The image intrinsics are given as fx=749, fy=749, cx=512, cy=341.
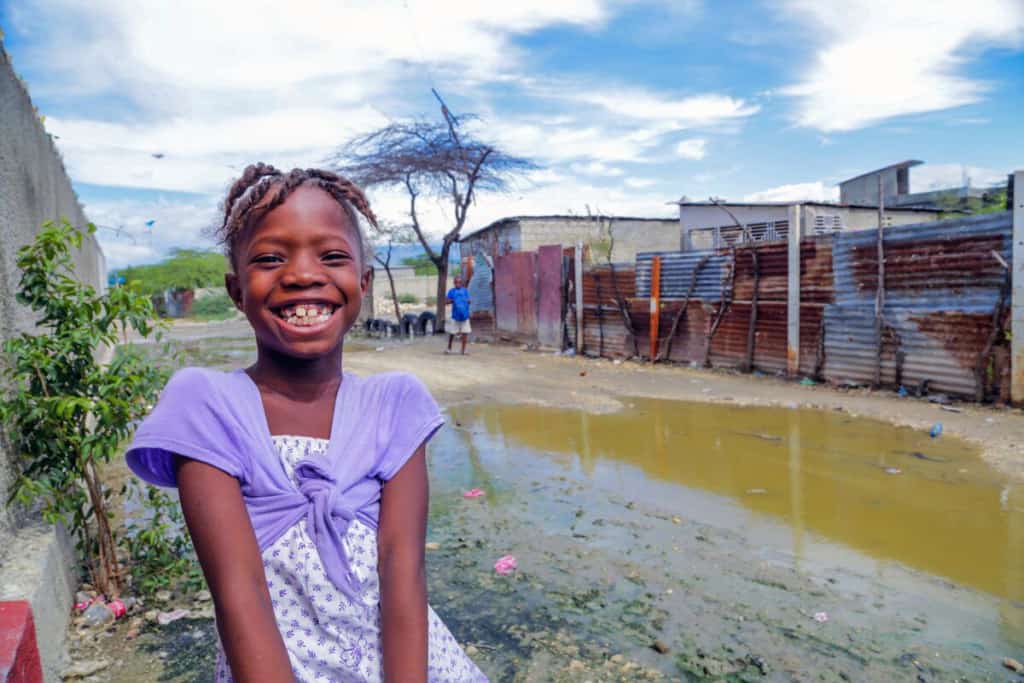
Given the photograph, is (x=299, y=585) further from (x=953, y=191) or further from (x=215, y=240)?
(x=953, y=191)

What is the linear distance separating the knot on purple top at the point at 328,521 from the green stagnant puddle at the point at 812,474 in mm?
3401

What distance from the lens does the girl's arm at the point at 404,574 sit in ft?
4.11

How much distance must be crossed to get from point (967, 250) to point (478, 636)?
6818 mm

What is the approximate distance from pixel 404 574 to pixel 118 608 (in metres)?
2.54

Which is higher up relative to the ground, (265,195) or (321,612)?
(265,195)

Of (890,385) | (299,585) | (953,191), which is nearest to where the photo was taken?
(299,585)

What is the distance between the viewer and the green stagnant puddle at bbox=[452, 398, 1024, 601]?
4.09 meters

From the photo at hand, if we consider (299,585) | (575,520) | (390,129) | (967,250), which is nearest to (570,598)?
(575,520)

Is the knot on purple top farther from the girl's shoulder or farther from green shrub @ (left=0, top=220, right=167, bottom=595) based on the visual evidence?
green shrub @ (left=0, top=220, right=167, bottom=595)

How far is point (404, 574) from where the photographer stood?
1.28 meters

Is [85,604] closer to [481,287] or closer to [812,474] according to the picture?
[812,474]

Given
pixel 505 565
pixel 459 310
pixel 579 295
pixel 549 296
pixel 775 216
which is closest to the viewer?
pixel 505 565

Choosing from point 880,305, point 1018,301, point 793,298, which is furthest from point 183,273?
point 1018,301

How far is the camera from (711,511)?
4.72 meters
